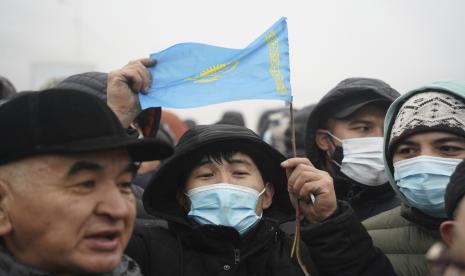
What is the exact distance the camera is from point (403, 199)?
2.93 metres

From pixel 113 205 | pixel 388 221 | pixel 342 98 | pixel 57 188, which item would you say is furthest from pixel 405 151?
pixel 57 188

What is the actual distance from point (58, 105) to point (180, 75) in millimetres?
1400

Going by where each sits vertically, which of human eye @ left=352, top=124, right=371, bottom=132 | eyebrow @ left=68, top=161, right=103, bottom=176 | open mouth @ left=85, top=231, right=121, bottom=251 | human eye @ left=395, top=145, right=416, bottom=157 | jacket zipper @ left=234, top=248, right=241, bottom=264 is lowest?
jacket zipper @ left=234, top=248, right=241, bottom=264

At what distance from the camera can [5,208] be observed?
1752mm

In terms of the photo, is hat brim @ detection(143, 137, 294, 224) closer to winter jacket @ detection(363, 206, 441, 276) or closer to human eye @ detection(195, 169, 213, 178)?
human eye @ detection(195, 169, 213, 178)

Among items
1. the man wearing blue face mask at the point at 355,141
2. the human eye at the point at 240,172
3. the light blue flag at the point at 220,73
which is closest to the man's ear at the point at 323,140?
the man wearing blue face mask at the point at 355,141

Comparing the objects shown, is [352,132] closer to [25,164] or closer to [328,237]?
[328,237]

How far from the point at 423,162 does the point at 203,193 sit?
47.7 inches

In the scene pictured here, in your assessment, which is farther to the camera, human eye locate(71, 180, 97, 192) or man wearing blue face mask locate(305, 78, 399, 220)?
man wearing blue face mask locate(305, 78, 399, 220)

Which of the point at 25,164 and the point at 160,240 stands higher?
the point at 25,164

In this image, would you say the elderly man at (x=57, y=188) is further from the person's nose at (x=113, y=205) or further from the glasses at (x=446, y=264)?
the glasses at (x=446, y=264)

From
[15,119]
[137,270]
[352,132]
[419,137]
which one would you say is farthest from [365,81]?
[15,119]

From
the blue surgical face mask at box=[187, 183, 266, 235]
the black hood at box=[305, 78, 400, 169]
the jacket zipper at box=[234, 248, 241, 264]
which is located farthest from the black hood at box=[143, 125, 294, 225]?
the black hood at box=[305, 78, 400, 169]

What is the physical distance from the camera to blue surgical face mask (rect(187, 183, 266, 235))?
9.00 ft
